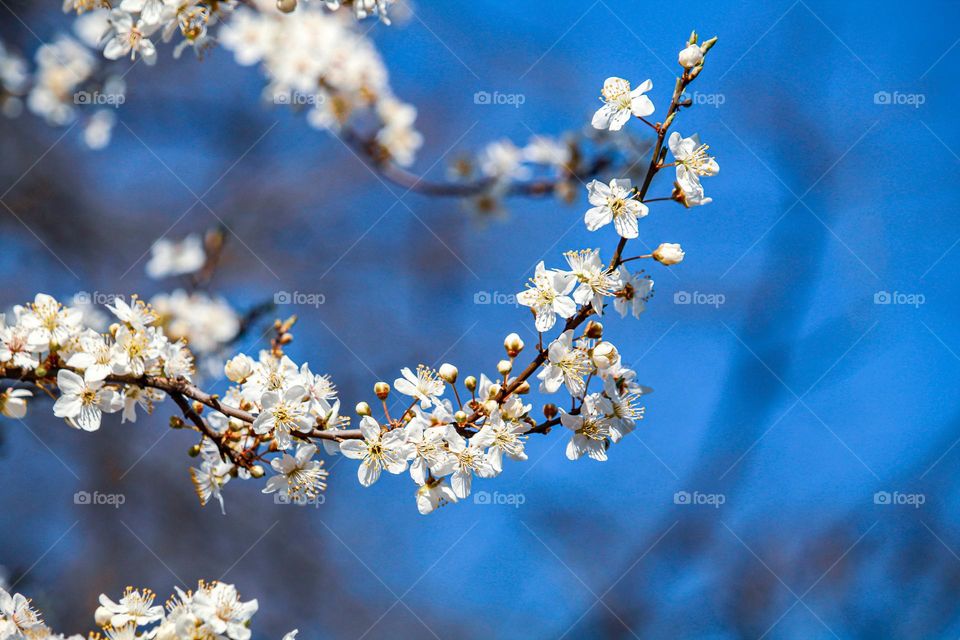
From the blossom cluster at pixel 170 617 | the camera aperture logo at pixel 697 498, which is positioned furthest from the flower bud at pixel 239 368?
the camera aperture logo at pixel 697 498

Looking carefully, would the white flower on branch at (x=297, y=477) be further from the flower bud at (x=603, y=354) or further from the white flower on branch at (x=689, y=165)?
the white flower on branch at (x=689, y=165)

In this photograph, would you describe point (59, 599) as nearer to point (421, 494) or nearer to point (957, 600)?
point (421, 494)

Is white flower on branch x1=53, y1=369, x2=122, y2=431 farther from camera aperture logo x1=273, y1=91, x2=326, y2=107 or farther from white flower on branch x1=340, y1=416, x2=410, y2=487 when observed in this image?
camera aperture logo x1=273, y1=91, x2=326, y2=107

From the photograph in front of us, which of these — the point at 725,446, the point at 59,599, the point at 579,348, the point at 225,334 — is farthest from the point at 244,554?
the point at 579,348

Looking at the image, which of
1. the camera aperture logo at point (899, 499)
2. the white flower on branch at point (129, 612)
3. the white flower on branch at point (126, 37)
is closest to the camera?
the white flower on branch at point (129, 612)

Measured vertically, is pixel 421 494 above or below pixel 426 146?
below
